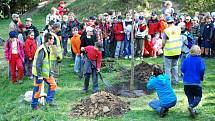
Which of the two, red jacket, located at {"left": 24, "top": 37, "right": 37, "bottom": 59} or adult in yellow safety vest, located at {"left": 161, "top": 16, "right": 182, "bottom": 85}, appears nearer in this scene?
adult in yellow safety vest, located at {"left": 161, "top": 16, "right": 182, "bottom": 85}

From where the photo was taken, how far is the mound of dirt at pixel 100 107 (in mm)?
10539

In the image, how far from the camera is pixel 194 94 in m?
10.3

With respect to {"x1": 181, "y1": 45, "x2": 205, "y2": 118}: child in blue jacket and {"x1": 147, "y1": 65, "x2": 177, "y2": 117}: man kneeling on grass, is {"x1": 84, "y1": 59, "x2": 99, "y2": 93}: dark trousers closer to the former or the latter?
{"x1": 147, "y1": 65, "x2": 177, "y2": 117}: man kneeling on grass

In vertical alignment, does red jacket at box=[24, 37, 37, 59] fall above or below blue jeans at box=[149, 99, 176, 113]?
above

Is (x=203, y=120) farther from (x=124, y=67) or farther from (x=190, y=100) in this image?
(x=124, y=67)

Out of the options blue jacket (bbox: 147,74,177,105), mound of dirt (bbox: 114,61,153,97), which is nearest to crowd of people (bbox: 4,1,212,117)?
blue jacket (bbox: 147,74,177,105)

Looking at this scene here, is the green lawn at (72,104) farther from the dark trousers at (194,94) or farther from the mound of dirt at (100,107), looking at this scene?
the dark trousers at (194,94)

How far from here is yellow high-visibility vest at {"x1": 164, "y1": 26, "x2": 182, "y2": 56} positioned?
12.2 meters

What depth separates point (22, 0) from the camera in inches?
1307

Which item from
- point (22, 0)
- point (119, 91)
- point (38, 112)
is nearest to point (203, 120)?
point (119, 91)

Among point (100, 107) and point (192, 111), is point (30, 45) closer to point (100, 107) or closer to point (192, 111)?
point (100, 107)

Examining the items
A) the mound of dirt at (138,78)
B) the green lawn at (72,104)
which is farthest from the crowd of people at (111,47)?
the mound of dirt at (138,78)

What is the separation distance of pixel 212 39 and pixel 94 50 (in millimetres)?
6309

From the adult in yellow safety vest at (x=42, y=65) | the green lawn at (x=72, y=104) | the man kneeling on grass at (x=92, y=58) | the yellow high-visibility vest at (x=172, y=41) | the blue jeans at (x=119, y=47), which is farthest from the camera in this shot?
the blue jeans at (x=119, y=47)
